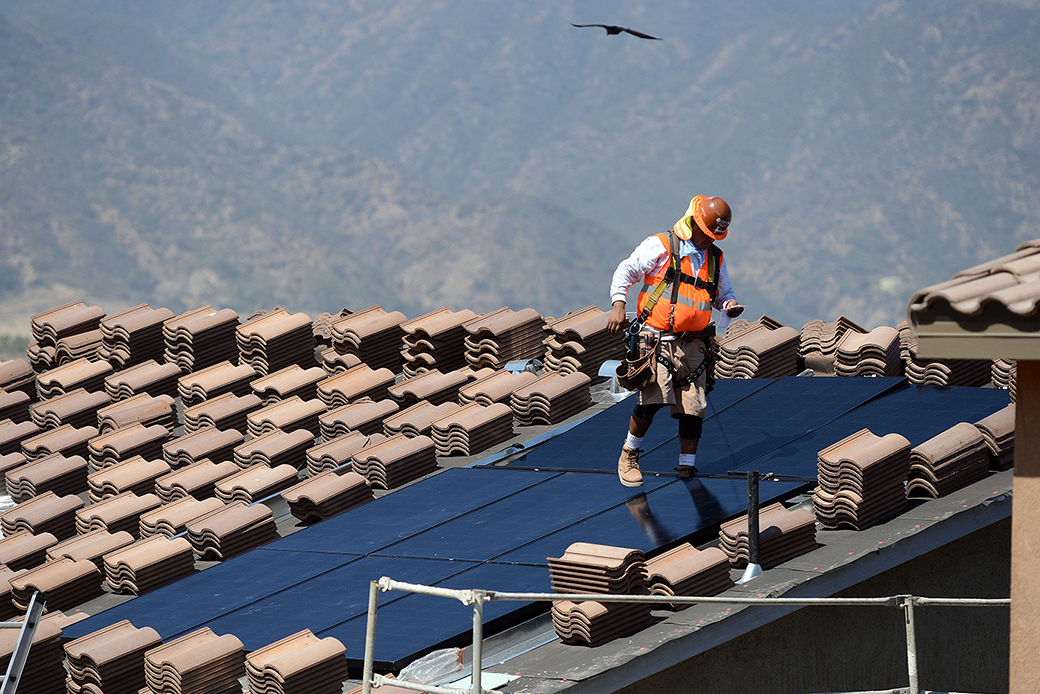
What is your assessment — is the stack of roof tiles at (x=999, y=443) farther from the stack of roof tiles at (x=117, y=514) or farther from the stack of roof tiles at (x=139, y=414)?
the stack of roof tiles at (x=139, y=414)

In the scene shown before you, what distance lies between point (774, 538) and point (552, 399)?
4.04 metres

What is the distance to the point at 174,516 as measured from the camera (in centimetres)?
1055

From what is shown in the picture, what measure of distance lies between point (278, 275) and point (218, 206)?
48.4 ft

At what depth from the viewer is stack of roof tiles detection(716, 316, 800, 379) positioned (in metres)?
11.8

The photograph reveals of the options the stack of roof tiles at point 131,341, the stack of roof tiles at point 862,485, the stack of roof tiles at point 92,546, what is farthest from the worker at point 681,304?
the stack of roof tiles at point 131,341

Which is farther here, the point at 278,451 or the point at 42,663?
the point at 278,451

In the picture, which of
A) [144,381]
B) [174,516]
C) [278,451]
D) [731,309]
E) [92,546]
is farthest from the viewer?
[144,381]

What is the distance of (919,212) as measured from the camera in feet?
638

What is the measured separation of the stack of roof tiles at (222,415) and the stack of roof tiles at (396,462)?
211cm

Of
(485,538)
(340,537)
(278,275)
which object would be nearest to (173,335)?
(340,537)

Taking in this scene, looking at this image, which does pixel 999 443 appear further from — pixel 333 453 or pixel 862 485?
pixel 333 453

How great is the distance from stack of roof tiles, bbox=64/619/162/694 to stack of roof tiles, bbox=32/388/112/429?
225 inches

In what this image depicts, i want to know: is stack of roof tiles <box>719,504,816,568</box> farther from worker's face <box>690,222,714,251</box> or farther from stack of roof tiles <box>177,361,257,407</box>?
stack of roof tiles <box>177,361,257,407</box>

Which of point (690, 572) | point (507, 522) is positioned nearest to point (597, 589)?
point (690, 572)
